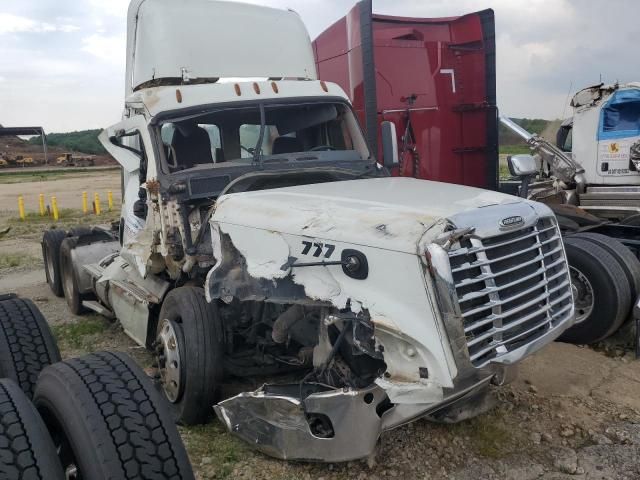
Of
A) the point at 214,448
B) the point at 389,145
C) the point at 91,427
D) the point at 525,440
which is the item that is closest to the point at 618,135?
the point at 389,145

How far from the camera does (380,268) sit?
283cm

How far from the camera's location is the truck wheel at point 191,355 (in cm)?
383

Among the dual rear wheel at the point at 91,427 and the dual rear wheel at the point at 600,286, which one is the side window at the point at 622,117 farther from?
the dual rear wheel at the point at 91,427

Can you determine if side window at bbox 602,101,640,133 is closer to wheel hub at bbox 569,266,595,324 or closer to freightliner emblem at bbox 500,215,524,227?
wheel hub at bbox 569,266,595,324

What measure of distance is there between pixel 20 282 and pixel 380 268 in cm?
804

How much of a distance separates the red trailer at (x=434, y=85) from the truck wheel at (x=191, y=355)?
3924 millimetres

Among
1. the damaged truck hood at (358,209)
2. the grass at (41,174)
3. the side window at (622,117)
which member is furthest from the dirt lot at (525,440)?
the grass at (41,174)

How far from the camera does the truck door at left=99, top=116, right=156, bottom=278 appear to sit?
15.1 ft

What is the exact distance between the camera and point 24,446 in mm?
2350

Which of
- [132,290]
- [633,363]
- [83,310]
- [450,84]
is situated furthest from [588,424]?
[83,310]

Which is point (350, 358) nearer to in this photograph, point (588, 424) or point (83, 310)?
point (588, 424)

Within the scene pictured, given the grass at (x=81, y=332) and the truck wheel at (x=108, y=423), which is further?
the grass at (x=81, y=332)

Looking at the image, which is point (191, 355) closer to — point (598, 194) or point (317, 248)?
point (317, 248)

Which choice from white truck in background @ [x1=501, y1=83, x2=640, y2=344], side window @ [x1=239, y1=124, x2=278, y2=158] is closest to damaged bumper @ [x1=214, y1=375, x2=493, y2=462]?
side window @ [x1=239, y1=124, x2=278, y2=158]
